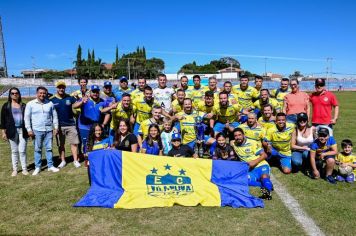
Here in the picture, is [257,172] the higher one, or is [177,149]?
[177,149]

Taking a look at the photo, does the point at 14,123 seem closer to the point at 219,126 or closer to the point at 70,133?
the point at 70,133

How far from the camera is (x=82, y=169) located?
762 cm

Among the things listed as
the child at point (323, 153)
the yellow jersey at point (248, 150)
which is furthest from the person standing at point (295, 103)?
the yellow jersey at point (248, 150)

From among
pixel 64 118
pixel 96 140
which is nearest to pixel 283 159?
pixel 96 140

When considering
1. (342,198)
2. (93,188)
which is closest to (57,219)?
(93,188)

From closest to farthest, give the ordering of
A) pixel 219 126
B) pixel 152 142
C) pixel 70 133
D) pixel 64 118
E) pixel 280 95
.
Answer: pixel 152 142
pixel 64 118
pixel 70 133
pixel 219 126
pixel 280 95

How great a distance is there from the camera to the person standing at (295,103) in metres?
8.20

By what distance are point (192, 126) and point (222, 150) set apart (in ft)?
3.94

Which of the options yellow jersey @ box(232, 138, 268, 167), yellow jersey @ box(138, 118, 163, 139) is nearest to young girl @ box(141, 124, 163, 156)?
yellow jersey @ box(138, 118, 163, 139)

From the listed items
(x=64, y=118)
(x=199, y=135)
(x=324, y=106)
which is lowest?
(x=199, y=135)

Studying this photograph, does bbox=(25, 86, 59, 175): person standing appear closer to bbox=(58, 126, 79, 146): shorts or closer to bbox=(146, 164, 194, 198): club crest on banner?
bbox=(58, 126, 79, 146): shorts

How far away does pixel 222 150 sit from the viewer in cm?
660

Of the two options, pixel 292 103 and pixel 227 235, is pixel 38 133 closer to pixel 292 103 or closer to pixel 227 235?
pixel 227 235

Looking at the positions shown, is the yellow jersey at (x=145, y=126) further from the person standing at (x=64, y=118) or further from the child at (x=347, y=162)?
the child at (x=347, y=162)
